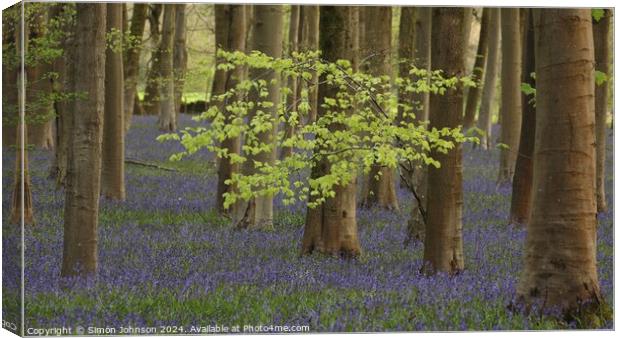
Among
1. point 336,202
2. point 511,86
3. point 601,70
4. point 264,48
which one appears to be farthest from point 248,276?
point 511,86

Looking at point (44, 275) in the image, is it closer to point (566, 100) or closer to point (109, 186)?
point (109, 186)

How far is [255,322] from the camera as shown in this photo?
8969 mm

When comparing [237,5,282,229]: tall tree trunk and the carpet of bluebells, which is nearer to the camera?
the carpet of bluebells

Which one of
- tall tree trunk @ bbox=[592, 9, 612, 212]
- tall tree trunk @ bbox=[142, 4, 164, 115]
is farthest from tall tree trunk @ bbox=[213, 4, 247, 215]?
tall tree trunk @ bbox=[142, 4, 164, 115]

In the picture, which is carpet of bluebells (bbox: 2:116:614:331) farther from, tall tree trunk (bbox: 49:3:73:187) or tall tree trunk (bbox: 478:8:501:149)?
tall tree trunk (bbox: 478:8:501:149)

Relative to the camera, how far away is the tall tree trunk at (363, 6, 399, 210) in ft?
49.3

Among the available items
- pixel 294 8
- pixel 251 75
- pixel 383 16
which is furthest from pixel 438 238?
pixel 294 8

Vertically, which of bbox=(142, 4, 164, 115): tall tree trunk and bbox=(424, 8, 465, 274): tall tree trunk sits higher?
bbox=(142, 4, 164, 115): tall tree trunk

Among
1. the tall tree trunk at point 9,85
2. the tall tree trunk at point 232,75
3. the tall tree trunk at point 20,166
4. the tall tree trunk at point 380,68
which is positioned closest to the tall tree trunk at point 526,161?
the tall tree trunk at point 380,68

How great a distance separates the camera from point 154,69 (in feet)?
84.7

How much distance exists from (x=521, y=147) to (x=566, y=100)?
6.54m

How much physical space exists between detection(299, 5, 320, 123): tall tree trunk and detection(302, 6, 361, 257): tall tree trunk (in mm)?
312

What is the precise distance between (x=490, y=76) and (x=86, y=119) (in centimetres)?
1796

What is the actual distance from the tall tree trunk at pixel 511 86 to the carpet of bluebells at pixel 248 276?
5324mm
